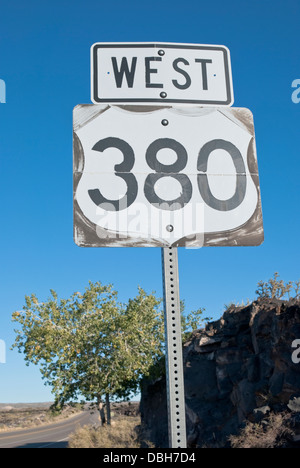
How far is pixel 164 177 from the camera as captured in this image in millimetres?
2592

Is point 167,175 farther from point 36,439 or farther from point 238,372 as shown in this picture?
point 36,439

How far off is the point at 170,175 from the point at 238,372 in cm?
1717

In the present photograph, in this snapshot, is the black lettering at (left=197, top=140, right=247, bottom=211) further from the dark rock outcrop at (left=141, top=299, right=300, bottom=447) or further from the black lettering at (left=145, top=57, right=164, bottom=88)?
the dark rock outcrop at (left=141, top=299, right=300, bottom=447)

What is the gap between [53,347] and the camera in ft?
72.9

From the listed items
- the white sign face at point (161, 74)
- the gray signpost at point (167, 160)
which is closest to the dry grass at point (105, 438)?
the gray signpost at point (167, 160)

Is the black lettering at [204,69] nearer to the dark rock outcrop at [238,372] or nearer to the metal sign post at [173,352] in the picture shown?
the metal sign post at [173,352]

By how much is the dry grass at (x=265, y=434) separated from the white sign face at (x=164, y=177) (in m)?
11.9

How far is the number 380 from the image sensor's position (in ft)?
8.29

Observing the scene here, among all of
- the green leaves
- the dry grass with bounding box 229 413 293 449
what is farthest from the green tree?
the dry grass with bounding box 229 413 293 449

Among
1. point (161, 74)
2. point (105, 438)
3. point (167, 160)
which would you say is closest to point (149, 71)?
point (161, 74)
